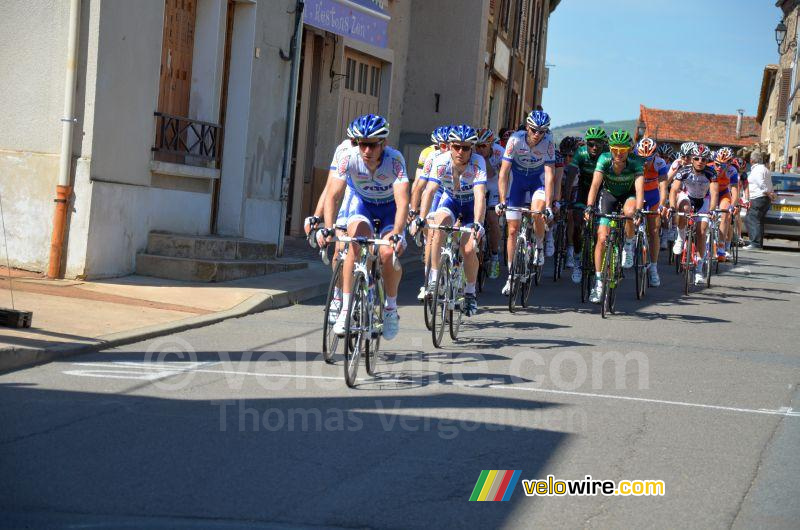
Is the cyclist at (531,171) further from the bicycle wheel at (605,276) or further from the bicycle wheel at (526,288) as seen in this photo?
the bicycle wheel at (605,276)

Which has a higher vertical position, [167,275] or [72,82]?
[72,82]

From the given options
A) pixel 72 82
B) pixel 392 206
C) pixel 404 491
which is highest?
pixel 72 82

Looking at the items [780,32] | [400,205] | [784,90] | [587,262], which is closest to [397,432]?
[400,205]

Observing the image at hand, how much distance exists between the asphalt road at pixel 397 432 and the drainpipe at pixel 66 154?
2401mm

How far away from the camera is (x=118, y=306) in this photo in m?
11.3

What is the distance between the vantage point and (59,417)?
22.4 ft

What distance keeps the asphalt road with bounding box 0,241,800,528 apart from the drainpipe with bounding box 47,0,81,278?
2.40m

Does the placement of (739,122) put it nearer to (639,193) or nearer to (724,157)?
(724,157)

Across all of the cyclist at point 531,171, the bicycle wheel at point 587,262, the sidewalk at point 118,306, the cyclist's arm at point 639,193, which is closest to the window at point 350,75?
the sidewalk at point 118,306

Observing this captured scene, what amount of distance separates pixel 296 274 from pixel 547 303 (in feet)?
10.7

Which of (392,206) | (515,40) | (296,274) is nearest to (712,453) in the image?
(392,206)

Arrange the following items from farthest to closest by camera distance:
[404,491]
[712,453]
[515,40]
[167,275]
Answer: [515,40] → [167,275] → [712,453] → [404,491]

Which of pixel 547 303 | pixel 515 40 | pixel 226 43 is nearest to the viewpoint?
pixel 547 303

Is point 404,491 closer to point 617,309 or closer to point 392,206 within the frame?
point 392,206
